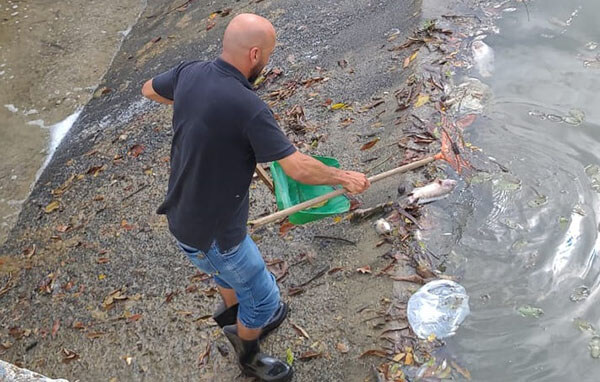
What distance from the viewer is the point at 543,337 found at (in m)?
3.57

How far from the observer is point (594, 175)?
437 cm

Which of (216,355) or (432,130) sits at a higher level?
(432,130)

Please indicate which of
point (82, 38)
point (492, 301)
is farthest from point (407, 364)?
point (82, 38)

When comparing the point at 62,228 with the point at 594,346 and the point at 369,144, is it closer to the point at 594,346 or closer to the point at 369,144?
the point at 369,144

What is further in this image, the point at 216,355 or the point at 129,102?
the point at 129,102

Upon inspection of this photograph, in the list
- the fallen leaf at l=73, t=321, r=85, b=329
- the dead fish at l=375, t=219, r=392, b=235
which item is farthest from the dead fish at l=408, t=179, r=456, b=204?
the fallen leaf at l=73, t=321, r=85, b=329

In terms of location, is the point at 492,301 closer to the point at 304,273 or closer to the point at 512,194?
the point at 512,194

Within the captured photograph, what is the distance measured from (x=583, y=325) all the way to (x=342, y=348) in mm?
1424

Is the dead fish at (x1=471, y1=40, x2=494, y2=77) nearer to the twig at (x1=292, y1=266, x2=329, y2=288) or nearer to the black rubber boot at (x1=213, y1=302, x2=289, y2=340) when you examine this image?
the twig at (x1=292, y1=266, x2=329, y2=288)

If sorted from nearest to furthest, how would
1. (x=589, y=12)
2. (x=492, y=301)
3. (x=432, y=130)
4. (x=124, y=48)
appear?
(x=492, y=301) < (x=432, y=130) < (x=589, y=12) < (x=124, y=48)

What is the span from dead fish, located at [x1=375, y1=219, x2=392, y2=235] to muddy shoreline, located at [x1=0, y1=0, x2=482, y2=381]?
0.05 metres

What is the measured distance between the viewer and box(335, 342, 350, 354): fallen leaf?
3.72 m

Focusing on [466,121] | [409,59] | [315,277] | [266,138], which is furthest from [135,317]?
[409,59]

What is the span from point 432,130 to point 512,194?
0.84 meters
